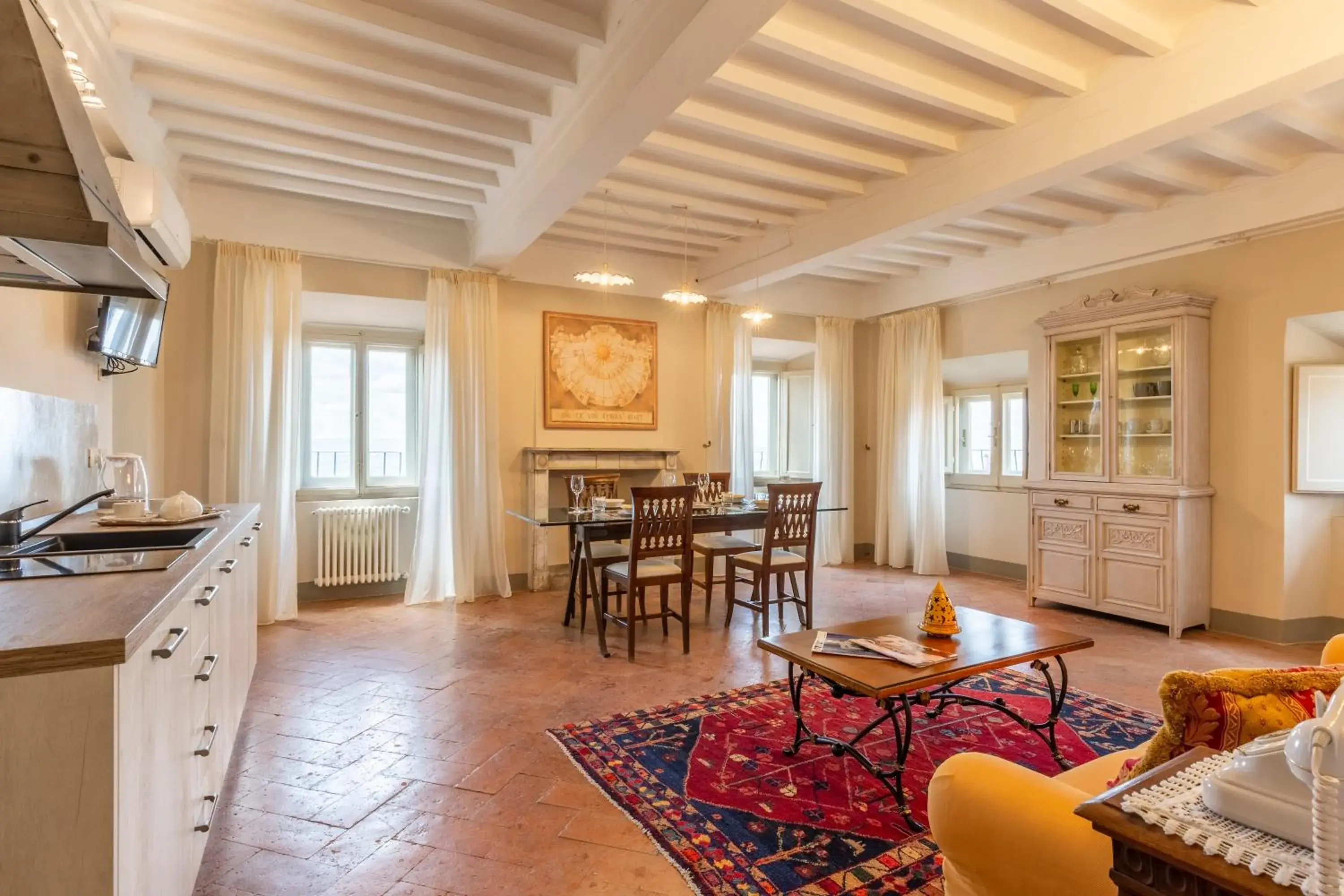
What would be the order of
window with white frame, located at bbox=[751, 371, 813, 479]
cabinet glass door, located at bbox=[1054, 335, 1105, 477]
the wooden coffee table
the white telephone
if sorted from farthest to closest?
1. window with white frame, located at bbox=[751, 371, 813, 479]
2. cabinet glass door, located at bbox=[1054, 335, 1105, 477]
3. the wooden coffee table
4. the white telephone

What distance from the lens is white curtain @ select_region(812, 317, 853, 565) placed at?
6730 mm

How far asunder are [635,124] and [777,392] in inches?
197

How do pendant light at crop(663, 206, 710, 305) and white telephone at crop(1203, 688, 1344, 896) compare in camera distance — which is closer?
white telephone at crop(1203, 688, 1344, 896)

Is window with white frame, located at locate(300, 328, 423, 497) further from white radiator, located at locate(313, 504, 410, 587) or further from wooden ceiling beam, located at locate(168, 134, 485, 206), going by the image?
wooden ceiling beam, located at locate(168, 134, 485, 206)

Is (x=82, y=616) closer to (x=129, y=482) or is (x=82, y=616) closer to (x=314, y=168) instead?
(x=129, y=482)

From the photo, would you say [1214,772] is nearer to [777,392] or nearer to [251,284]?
[251,284]

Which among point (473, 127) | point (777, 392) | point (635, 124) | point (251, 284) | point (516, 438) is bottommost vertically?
point (516, 438)

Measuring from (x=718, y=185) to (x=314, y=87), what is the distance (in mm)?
2319

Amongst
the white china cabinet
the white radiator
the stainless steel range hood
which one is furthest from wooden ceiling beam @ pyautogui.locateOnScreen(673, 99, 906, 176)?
the white radiator

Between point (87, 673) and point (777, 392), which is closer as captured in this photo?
A: point (87, 673)

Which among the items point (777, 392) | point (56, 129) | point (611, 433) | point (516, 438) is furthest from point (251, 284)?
point (777, 392)

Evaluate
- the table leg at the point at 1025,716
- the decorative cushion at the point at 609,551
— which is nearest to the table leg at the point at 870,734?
the table leg at the point at 1025,716

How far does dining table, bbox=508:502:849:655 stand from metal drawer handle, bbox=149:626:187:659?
2.36 m

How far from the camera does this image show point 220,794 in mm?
2244
